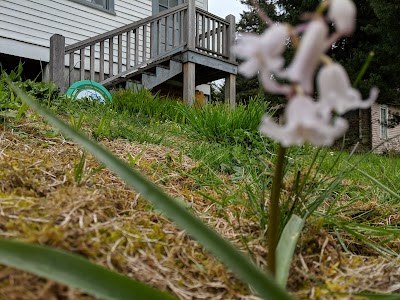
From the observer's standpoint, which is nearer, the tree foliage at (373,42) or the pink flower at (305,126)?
the pink flower at (305,126)

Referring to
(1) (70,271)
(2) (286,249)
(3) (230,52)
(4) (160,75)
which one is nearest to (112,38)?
(4) (160,75)

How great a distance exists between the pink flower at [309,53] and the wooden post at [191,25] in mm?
6936

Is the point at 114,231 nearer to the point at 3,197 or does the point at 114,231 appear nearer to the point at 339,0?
the point at 3,197

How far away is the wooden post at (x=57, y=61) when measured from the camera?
17.4 feet

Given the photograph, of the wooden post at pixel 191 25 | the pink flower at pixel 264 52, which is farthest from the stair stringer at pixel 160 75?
the pink flower at pixel 264 52

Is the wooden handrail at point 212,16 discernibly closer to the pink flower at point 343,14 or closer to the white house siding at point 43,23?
the white house siding at point 43,23

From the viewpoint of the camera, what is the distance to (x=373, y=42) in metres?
11.8

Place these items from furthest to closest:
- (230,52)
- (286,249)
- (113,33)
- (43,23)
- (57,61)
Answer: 1. (230,52)
2. (43,23)
3. (113,33)
4. (57,61)
5. (286,249)

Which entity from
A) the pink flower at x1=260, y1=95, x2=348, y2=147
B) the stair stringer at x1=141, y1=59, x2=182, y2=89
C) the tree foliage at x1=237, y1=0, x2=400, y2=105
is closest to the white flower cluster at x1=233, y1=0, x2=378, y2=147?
the pink flower at x1=260, y1=95, x2=348, y2=147

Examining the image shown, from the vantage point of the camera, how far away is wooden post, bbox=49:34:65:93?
17.4 feet

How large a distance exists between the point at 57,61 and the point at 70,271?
5.28 metres

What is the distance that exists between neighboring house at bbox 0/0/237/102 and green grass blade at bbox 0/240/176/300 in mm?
5483

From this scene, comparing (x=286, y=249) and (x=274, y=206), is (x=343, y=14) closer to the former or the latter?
(x=274, y=206)

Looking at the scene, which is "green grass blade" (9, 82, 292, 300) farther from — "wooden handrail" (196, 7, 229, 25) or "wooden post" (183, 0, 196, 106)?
"wooden handrail" (196, 7, 229, 25)
